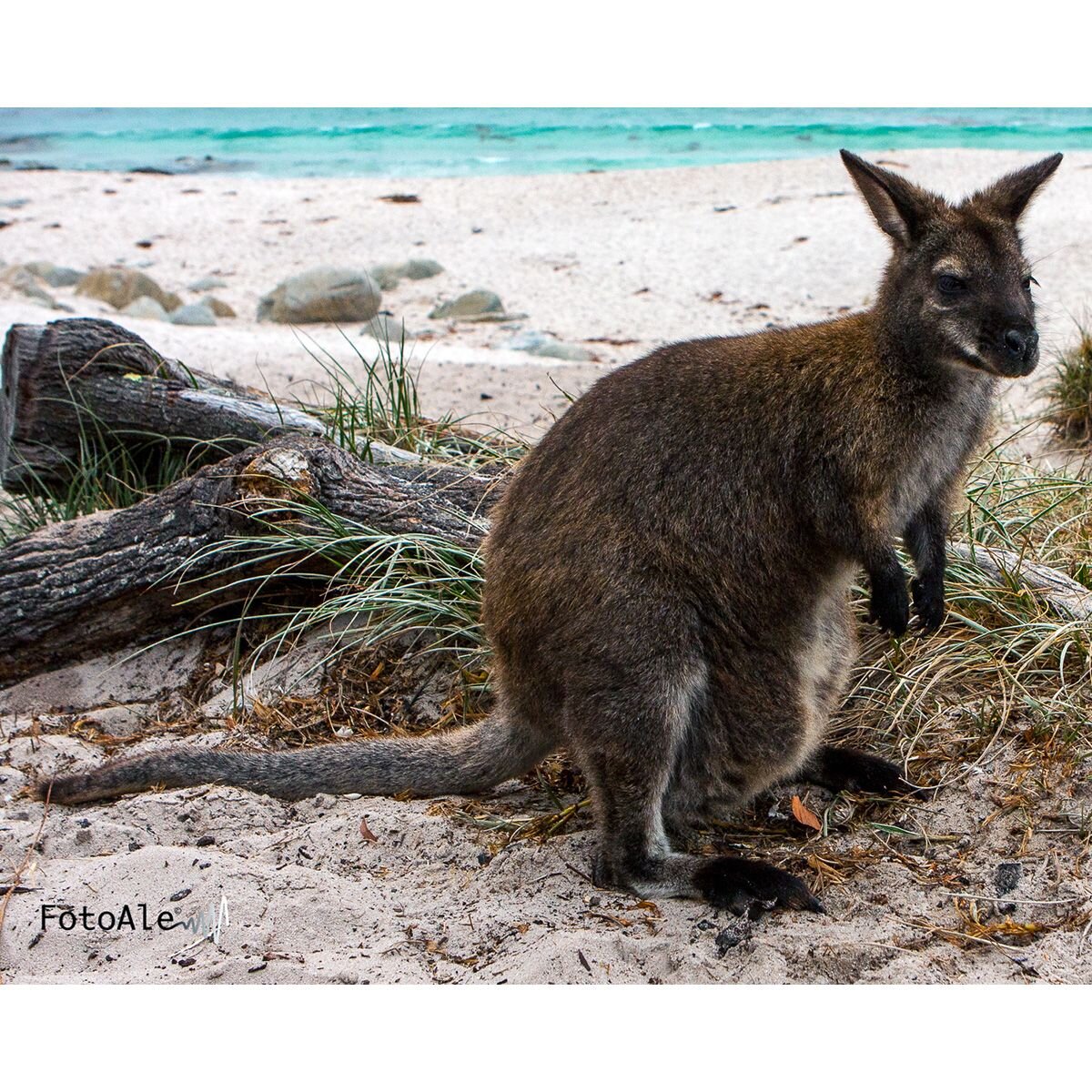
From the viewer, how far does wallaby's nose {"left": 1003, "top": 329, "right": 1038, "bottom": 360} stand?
353cm

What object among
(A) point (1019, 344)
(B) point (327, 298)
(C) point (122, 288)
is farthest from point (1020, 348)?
(C) point (122, 288)

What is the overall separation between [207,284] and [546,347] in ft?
19.6

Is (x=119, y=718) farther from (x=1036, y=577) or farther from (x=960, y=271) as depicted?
(x=1036, y=577)

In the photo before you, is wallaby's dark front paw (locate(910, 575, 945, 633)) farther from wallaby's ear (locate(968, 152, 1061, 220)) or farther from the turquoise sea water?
the turquoise sea water

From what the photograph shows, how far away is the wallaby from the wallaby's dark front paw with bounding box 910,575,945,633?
173 mm

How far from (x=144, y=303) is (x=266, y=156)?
9.60 m

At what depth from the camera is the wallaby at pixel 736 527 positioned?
144 inches

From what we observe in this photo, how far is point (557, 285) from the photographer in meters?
13.4

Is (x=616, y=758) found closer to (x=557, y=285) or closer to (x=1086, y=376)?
(x=1086, y=376)

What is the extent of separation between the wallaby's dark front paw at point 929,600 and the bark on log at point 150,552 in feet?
6.15

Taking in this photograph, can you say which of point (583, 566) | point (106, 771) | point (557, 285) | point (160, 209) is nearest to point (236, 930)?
point (106, 771)

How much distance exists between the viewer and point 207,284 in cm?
1473

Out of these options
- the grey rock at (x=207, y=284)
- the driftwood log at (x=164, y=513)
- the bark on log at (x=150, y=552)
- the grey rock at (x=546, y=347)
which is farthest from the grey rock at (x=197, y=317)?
the bark on log at (x=150, y=552)

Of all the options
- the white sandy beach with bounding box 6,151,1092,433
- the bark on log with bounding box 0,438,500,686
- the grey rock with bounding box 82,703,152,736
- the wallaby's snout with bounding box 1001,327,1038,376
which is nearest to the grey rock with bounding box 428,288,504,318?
the white sandy beach with bounding box 6,151,1092,433
